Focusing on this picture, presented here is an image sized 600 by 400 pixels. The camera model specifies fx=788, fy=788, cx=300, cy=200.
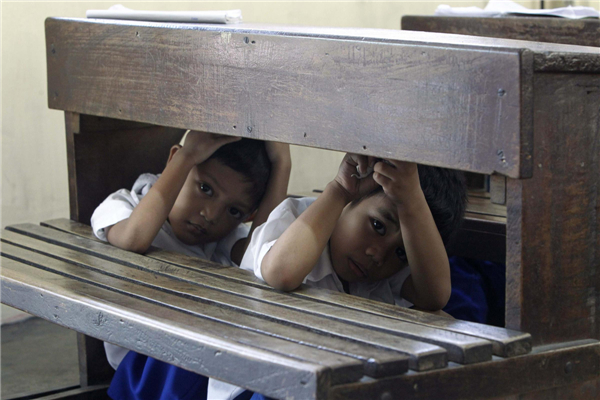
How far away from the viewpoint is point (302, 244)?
1831mm

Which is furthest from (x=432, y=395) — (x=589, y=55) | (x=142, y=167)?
(x=142, y=167)

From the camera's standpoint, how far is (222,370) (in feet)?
4.56

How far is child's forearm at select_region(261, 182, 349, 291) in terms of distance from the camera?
182 cm

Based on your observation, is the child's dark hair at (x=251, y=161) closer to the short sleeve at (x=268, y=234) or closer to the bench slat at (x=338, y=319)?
the short sleeve at (x=268, y=234)

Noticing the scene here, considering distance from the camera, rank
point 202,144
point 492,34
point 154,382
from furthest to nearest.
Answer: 1. point 492,34
2. point 202,144
3. point 154,382

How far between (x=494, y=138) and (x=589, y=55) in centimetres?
26

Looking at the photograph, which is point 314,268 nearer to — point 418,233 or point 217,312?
point 418,233

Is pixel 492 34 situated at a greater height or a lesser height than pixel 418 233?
greater

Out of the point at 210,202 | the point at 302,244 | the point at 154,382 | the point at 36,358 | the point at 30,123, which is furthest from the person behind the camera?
the point at 30,123

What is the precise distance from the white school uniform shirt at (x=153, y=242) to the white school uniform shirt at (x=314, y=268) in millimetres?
437

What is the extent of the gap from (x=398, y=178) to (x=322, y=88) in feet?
0.91

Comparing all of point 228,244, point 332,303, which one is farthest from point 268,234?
point 228,244

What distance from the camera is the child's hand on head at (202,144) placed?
233 cm

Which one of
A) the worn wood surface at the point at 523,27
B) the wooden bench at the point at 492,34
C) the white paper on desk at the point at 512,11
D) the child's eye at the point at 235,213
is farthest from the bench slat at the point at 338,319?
the white paper on desk at the point at 512,11
